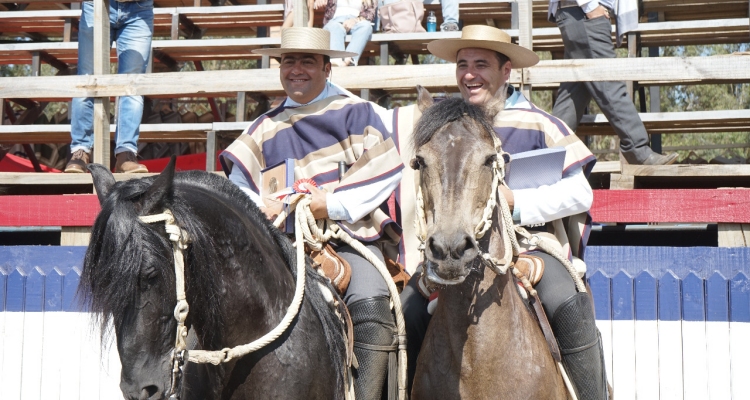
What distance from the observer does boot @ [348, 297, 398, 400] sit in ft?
12.5

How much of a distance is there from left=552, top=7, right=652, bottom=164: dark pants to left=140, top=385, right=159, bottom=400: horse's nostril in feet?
16.0

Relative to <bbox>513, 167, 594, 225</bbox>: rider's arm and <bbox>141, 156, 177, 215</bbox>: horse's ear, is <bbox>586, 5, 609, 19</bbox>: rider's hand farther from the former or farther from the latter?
<bbox>141, 156, 177, 215</bbox>: horse's ear

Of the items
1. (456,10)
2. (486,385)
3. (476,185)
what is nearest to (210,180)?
(476,185)

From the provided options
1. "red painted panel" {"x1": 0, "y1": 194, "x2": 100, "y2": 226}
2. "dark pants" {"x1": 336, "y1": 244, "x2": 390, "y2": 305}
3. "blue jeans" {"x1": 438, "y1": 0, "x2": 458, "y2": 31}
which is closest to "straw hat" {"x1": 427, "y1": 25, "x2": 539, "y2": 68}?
"dark pants" {"x1": 336, "y1": 244, "x2": 390, "y2": 305}

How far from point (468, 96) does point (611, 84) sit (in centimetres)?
308

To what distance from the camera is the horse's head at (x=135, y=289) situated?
2.74 metres

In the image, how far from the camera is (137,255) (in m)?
2.73

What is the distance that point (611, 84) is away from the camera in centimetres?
693

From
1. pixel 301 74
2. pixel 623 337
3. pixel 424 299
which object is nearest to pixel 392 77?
pixel 301 74

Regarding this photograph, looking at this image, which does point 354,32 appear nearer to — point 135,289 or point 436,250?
point 436,250

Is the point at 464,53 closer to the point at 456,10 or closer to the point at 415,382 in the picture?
the point at 415,382

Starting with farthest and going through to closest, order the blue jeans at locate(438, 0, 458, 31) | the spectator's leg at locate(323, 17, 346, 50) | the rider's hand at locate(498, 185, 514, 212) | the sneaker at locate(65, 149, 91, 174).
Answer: the blue jeans at locate(438, 0, 458, 31) < the spectator's leg at locate(323, 17, 346, 50) < the sneaker at locate(65, 149, 91, 174) < the rider's hand at locate(498, 185, 514, 212)

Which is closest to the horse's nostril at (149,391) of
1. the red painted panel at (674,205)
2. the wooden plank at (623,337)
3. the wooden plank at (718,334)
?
the wooden plank at (623,337)

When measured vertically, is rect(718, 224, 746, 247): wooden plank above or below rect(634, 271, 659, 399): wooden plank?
above
